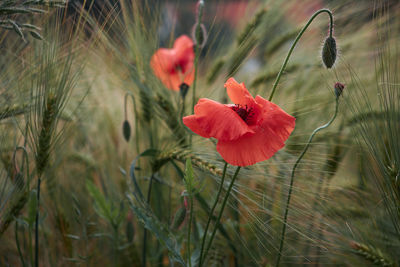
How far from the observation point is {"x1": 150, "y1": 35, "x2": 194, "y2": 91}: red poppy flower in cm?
91

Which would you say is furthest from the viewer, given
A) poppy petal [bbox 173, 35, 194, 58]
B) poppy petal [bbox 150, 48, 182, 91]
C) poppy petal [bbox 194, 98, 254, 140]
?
poppy petal [bbox 173, 35, 194, 58]

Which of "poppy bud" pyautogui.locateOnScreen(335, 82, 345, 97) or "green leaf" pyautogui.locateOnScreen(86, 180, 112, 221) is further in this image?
"green leaf" pyautogui.locateOnScreen(86, 180, 112, 221)

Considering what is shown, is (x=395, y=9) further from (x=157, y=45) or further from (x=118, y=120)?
(x=118, y=120)

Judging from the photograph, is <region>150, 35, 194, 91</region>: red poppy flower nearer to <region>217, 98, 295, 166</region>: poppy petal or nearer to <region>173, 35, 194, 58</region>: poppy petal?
<region>173, 35, 194, 58</region>: poppy petal

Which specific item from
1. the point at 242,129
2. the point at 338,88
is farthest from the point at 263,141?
the point at 338,88

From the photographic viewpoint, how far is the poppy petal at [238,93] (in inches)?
22.2

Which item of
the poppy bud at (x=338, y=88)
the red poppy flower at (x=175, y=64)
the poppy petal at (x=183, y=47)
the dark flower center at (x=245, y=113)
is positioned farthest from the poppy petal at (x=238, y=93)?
the poppy petal at (x=183, y=47)

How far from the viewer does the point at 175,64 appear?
3.20 ft

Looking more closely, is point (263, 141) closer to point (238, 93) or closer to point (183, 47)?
point (238, 93)

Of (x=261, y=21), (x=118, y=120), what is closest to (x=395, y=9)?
(x=261, y=21)

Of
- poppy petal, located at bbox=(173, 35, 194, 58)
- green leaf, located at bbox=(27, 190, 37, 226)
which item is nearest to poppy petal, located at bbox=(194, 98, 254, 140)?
green leaf, located at bbox=(27, 190, 37, 226)

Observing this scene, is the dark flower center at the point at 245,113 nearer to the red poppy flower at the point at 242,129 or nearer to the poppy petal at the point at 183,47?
the red poppy flower at the point at 242,129

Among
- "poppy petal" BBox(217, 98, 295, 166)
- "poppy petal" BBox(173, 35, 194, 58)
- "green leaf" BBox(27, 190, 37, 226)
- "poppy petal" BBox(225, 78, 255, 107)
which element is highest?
"poppy petal" BBox(173, 35, 194, 58)

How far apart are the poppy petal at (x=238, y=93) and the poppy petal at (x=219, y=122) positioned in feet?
0.15
